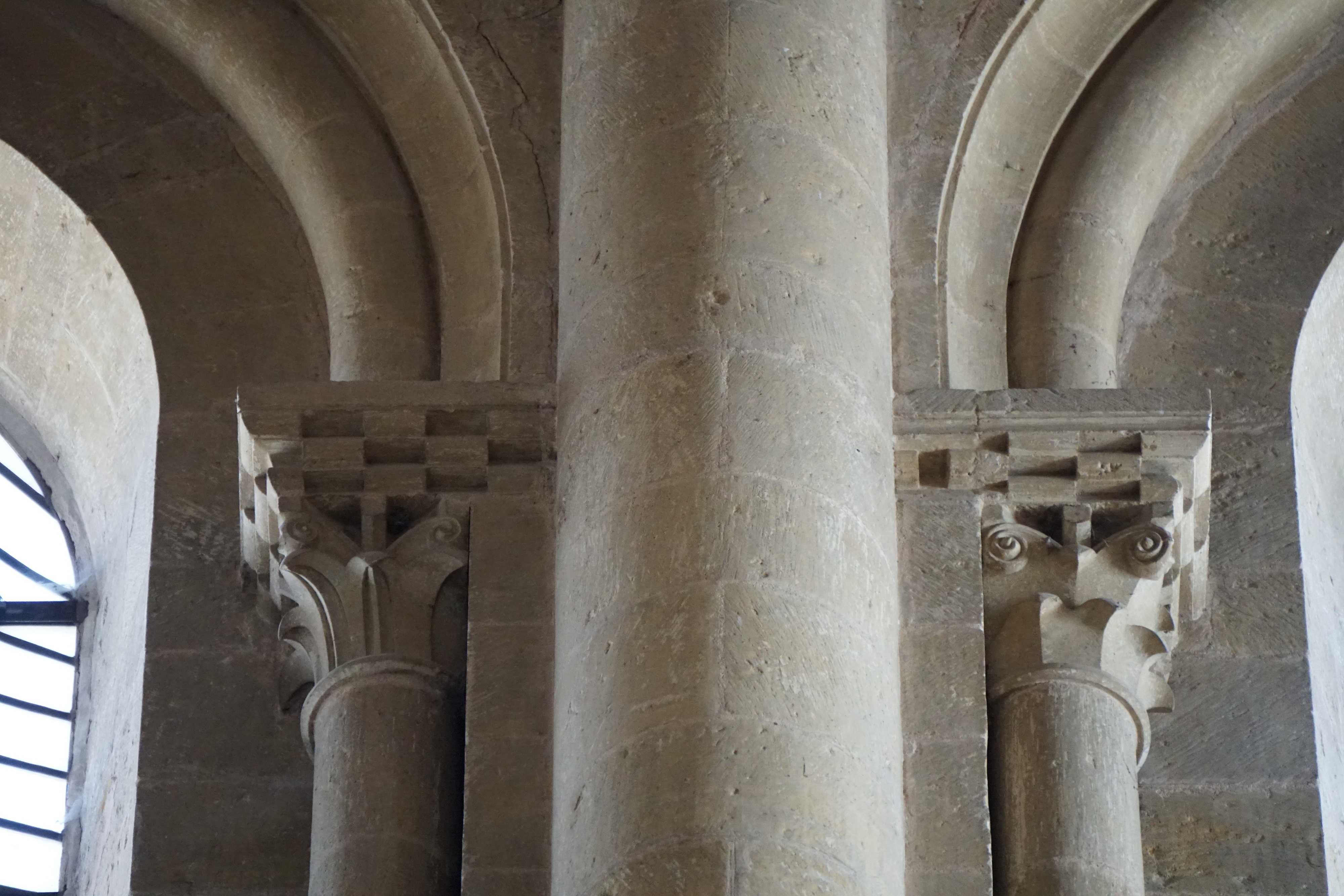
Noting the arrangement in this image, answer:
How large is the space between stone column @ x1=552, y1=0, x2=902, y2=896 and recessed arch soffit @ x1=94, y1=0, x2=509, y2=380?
432 millimetres

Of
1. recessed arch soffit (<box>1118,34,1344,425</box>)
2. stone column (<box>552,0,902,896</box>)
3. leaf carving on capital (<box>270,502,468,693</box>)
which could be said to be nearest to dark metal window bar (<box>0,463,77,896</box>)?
leaf carving on capital (<box>270,502,468,693</box>)

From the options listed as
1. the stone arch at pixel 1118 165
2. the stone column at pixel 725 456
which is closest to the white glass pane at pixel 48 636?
the stone column at pixel 725 456

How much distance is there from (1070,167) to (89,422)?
10.4 feet

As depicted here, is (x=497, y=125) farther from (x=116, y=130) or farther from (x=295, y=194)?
(x=116, y=130)

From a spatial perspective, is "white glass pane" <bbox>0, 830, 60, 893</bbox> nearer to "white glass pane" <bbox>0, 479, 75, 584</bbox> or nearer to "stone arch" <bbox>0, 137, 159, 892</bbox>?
"stone arch" <bbox>0, 137, 159, 892</bbox>

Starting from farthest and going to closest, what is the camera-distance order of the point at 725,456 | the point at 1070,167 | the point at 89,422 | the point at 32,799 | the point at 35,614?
1. the point at 35,614
2. the point at 89,422
3. the point at 32,799
4. the point at 1070,167
5. the point at 725,456

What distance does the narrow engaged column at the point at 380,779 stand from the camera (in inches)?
289

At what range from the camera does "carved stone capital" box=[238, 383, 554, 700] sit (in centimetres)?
779

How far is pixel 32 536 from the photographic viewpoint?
31.9 feet

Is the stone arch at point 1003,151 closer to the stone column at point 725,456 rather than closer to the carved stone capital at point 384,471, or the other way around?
the stone column at point 725,456

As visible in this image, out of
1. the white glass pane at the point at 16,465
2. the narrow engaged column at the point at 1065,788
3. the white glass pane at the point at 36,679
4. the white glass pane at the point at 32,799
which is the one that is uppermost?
the white glass pane at the point at 16,465

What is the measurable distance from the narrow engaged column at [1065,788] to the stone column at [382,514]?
54.2 inches

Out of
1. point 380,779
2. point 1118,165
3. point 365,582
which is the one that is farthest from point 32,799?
point 1118,165

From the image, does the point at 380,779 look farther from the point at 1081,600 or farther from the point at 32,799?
the point at 32,799
